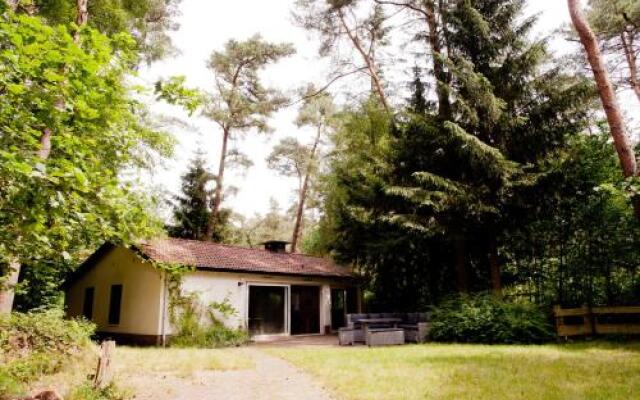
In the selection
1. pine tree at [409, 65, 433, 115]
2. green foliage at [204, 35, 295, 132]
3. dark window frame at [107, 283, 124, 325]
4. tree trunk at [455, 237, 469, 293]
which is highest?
green foliage at [204, 35, 295, 132]

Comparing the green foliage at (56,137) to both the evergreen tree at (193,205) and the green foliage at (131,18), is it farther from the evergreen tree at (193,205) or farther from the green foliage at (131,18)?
the evergreen tree at (193,205)

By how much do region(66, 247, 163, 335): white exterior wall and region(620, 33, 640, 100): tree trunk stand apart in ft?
65.4

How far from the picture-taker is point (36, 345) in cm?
829

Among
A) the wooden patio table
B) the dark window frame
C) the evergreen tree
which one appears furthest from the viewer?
the evergreen tree

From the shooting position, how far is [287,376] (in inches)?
322

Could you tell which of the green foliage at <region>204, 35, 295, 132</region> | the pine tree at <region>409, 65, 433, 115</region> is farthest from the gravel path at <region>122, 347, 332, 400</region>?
the green foliage at <region>204, 35, 295, 132</region>

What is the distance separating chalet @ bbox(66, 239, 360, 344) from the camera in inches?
582

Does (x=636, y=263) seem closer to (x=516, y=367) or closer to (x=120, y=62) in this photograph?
(x=516, y=367)

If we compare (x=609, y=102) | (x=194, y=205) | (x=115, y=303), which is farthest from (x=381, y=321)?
(x=194, y=205)

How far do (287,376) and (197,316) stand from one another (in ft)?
24.6

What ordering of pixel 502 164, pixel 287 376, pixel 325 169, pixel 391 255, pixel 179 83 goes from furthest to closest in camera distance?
pixel 325 169 → pixel 391 255 → pixel 502 164 → pixel 287 376 → pixel 179 83

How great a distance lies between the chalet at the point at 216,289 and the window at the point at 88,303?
43 mm

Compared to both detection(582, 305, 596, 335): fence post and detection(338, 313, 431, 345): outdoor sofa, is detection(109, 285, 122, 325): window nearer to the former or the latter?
detection(338, 313, 431, 345): outdoor sofa

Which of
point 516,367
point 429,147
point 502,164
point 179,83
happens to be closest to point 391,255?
point 429,147
